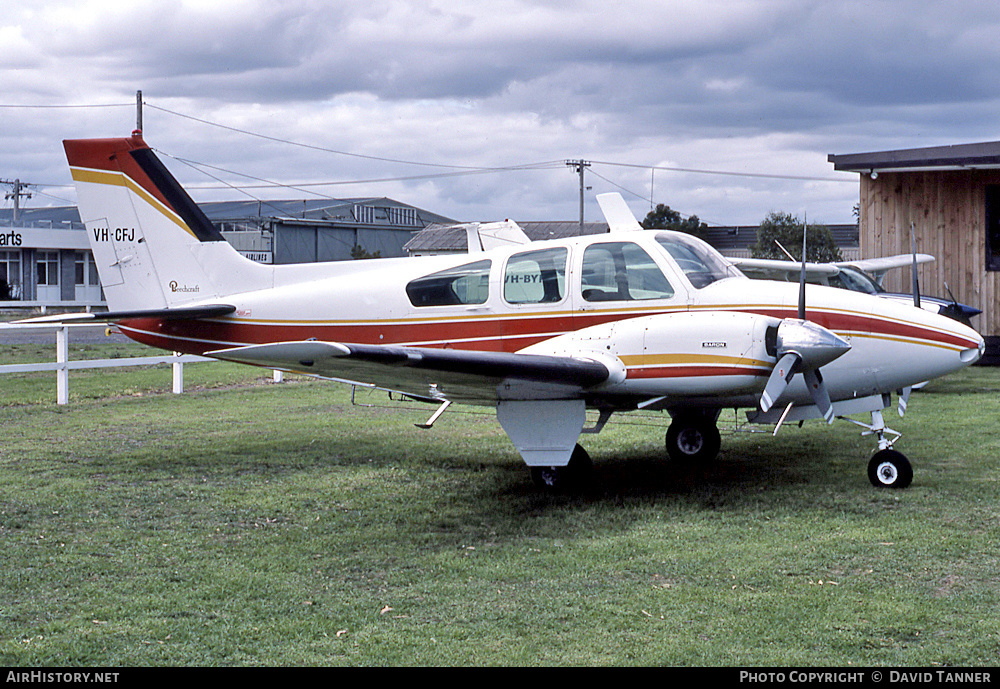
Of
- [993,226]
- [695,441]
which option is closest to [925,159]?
[993,226]

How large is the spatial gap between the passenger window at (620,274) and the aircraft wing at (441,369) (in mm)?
827

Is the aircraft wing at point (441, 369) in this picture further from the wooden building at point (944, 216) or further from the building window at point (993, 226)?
the building window at point (993, 226)

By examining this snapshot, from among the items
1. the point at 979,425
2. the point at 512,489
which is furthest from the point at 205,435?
the point at 979,425

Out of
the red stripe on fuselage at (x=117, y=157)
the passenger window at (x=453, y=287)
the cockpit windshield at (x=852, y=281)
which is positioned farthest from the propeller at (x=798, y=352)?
the cockpit windshield at (x=852, y=281)

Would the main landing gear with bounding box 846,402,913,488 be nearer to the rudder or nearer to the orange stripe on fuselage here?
the orange stripe on fuselage

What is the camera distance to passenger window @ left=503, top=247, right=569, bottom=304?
340 inches

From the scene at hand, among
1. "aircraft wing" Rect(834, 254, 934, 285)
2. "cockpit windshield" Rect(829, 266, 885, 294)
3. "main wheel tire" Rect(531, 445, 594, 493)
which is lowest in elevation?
"main wheel tire" Rect(531, 445, 594, 493)

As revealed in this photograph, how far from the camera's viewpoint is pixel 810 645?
463 centimetres

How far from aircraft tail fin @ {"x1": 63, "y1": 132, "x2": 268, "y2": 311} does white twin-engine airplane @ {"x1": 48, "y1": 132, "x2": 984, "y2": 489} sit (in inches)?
11.6

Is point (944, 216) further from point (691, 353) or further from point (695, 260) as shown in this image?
point (691, 353)

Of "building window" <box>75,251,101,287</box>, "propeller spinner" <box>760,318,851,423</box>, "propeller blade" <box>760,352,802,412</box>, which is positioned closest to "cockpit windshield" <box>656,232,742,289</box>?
"propeller spinner" <box>760,318,851,423</box>

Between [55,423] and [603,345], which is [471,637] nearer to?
[603,345]

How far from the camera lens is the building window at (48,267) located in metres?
56.5
